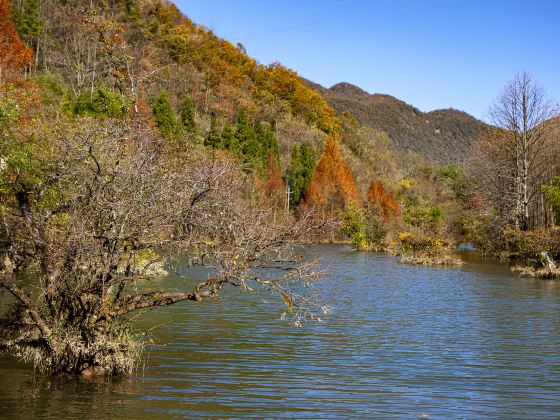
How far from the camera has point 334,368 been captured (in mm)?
12227

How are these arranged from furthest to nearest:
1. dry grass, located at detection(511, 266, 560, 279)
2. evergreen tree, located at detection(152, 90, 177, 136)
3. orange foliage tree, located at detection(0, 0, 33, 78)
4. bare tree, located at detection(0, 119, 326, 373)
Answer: evergreen tree, located at detection(152, 90, 177, 136) → orange foliage tree, located at detection(0, 0, 33, 78) → dry grass, located at detection(511, 266, 560, 279) → bare tree, located at detection(0, 119, 326, 373)

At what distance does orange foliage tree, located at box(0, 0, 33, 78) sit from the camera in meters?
42.0

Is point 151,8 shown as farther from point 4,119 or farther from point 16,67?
point 4,119

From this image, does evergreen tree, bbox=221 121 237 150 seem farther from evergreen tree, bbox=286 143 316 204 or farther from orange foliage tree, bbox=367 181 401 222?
orange foliage tree, bbox=367 181 401 222

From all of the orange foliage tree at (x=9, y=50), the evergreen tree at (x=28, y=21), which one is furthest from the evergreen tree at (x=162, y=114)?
the evergreen tree at (x=28, y=21)

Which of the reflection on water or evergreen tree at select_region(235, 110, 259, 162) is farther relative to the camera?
evergreen tree at select_region(235, 110, 259, 162)

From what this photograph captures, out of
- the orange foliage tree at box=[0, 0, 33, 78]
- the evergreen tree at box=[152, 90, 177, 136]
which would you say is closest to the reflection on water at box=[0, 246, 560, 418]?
the orange foliage tree at box=[0, 0, 33, 78]

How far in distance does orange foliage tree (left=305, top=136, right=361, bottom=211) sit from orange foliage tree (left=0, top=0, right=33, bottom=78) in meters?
31.1

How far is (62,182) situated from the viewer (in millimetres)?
11242

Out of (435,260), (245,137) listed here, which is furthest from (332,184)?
(435,260)

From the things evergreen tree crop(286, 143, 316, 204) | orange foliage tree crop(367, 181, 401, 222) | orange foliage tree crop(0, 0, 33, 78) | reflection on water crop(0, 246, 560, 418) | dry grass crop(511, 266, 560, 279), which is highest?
orange foliage tree crop(0, 0, 33, 78)

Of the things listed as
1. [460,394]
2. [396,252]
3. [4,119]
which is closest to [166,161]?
[4,119]

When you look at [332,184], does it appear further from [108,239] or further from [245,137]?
[108,239]

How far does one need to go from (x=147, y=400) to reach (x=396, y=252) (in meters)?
39.7
